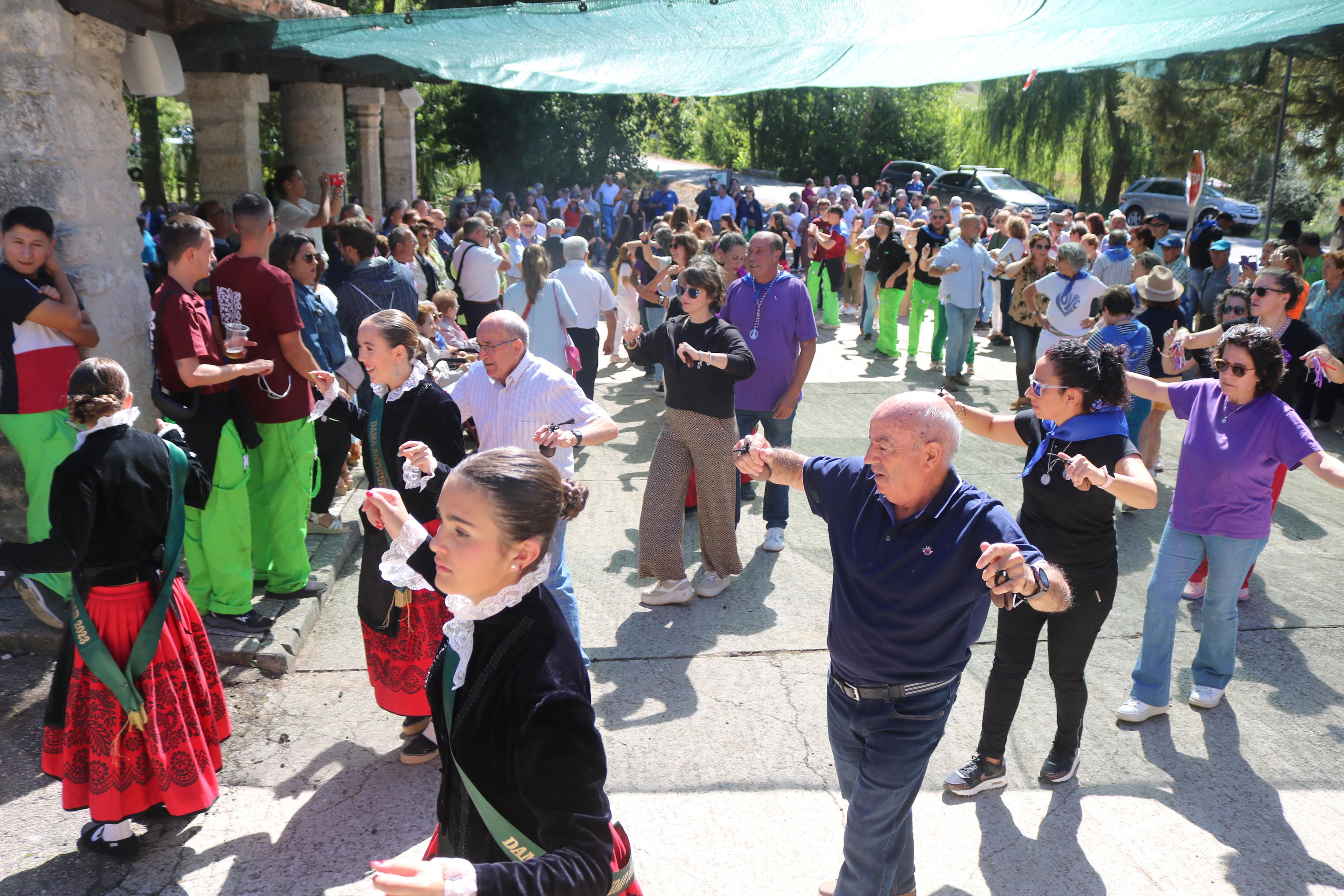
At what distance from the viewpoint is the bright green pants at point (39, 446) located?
4.51 metres

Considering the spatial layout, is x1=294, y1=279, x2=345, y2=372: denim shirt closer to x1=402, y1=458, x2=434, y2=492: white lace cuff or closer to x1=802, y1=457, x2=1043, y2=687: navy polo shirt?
x1=402, y1=458, x2=434, y2=492: white lace cuff

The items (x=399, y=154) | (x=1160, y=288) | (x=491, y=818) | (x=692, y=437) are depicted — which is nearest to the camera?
(x=491, y=818)

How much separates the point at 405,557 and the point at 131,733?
149cm

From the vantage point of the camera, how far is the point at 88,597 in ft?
11.2

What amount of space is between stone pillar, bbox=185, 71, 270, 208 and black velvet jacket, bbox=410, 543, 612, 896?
8.86 metres

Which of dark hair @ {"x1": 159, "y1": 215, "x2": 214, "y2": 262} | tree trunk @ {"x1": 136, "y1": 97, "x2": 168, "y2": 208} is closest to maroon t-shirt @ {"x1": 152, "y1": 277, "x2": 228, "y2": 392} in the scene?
dark hair @ {"x1": 159, "y1": 215, "x2": 214, "y2": 262}

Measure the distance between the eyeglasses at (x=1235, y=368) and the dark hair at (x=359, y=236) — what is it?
495cm

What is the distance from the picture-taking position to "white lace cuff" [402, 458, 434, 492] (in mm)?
3699

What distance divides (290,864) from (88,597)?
1165mm

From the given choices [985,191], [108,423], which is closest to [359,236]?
[108,423]

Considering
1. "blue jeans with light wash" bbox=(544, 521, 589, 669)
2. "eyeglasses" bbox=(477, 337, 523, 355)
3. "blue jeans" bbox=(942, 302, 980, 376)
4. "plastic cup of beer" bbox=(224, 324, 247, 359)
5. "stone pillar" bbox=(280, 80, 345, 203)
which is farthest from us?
"stone pillar" bbox=(280, 80, 345, 203)

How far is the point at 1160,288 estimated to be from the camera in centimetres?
742

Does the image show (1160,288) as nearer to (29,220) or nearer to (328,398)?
(328,398)

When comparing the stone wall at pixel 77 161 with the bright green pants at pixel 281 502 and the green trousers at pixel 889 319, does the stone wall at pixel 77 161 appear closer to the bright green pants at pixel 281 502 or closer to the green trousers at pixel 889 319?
the bright green pants at pixel 281 502
